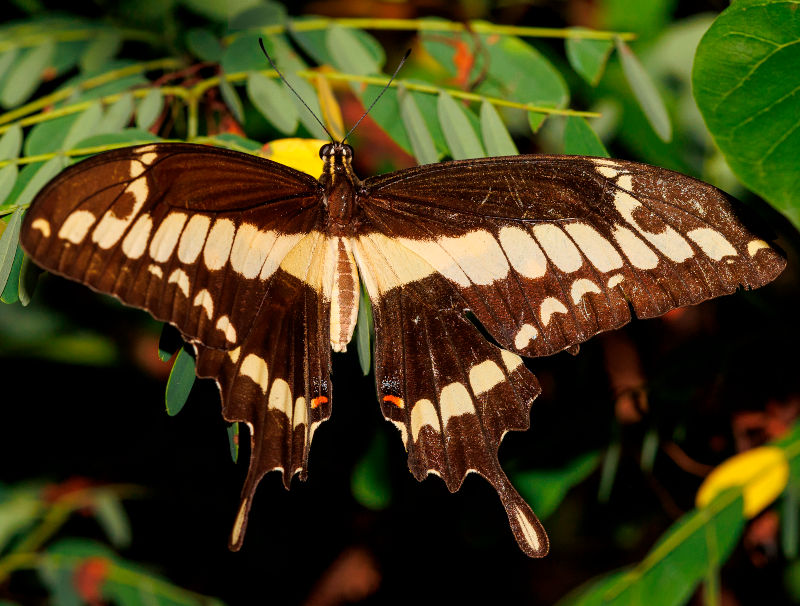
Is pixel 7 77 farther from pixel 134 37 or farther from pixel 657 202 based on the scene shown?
pixel 657 202

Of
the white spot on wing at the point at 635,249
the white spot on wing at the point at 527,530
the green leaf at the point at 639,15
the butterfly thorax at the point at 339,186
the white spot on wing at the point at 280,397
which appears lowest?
the white spot on wing at the point at 527,530

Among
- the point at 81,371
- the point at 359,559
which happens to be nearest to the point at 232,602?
the point at 359,559

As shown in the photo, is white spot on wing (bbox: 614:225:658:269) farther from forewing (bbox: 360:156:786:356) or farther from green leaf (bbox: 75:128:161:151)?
green leaf (bbox: 75:128:161:151)

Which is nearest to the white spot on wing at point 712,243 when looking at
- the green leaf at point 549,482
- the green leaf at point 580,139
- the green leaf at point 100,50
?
the green leaf at point 580,139

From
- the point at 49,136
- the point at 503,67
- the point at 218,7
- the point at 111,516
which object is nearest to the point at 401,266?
the point at 503,67

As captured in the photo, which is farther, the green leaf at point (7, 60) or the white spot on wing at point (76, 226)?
the green leaf at point (7, 60)

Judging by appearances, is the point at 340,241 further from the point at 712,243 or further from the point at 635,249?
the point at 712,243

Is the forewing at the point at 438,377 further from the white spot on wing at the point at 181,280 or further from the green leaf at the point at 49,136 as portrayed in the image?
the green leaf at the point at 49,136
